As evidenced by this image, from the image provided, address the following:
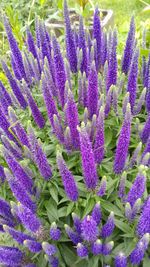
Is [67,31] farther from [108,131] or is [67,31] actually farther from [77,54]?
[108,131]

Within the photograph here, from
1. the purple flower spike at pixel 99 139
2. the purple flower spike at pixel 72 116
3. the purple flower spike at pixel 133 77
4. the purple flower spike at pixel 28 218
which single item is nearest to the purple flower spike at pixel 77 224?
the purple flower spike at pixel 28 218

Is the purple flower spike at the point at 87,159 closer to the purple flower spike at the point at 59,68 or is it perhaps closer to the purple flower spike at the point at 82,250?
the purple flower spike at the point at 82,250

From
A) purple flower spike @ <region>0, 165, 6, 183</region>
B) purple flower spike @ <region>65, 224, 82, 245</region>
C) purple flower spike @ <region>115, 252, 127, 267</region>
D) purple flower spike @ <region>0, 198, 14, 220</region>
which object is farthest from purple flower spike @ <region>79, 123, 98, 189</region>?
purple flower spike @ <region>0, 165, 6, 183</region>

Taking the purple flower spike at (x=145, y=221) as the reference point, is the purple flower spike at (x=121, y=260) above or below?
below

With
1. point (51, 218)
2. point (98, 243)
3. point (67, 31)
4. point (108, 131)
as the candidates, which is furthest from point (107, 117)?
point (98, 243)

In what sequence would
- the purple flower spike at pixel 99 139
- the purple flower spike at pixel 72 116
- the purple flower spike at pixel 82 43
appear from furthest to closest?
the purple flower spike at pixel 82 43 → the purple flower spike at pixel 72 116 → the purple flower spike at pixel 99 139

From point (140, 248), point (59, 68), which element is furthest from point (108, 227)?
point (59, 68)

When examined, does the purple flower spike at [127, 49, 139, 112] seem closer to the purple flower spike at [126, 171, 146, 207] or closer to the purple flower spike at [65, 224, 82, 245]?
the purple flower spike at [126, 171, 146, 207]
